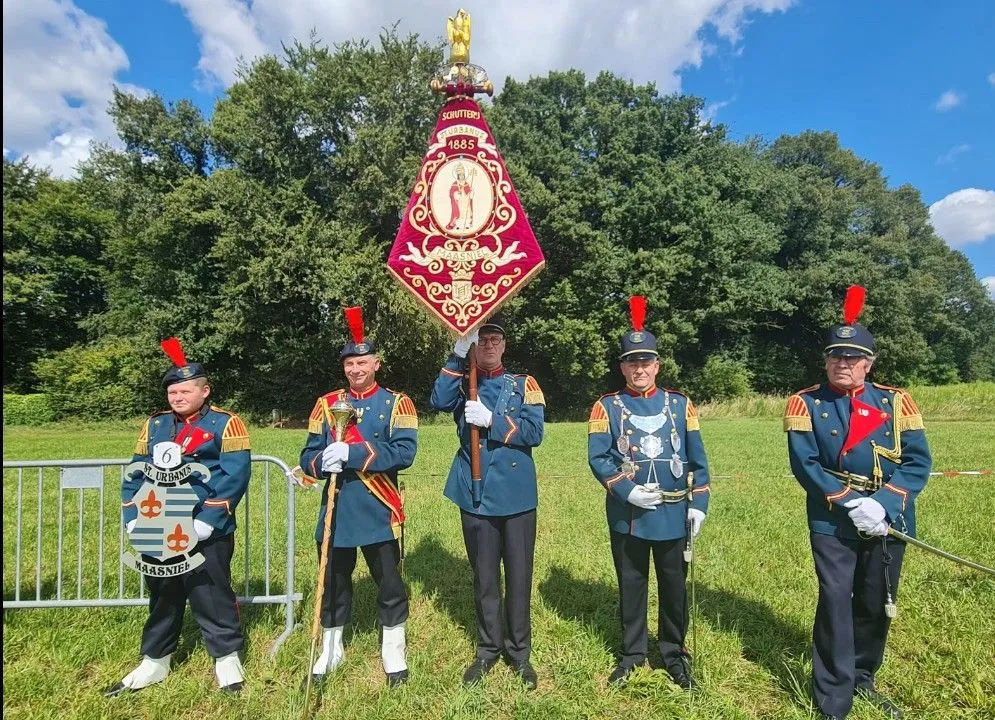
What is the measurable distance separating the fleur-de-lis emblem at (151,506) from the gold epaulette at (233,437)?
457 millimetres

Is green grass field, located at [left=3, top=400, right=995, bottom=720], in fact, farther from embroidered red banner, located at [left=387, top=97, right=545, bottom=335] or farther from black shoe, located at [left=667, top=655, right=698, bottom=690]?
embroidered red banner, located at [left=387, top=97, right=545, bottom=335]

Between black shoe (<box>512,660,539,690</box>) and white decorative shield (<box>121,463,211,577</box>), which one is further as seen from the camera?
black shoe (<box>512,660,539,690</box>)

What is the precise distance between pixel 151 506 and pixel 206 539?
0.37 metres

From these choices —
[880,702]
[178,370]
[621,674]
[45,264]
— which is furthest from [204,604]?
[45,264]

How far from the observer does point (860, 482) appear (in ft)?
11.5

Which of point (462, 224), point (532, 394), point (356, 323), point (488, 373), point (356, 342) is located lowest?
point (532, 394)

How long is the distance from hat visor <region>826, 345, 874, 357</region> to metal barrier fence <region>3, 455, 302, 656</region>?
371 centimetres

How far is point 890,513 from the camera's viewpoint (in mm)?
3379

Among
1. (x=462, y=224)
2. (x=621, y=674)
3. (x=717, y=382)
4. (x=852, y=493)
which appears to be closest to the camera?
(x=852, y=493)

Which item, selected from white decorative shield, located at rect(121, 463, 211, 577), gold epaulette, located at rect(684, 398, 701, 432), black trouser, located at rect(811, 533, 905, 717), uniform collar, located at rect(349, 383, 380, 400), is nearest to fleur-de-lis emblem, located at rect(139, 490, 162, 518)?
white decorative shield, located at rect(121, 463, 211, 577)

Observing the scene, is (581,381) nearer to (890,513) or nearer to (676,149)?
(676,149)

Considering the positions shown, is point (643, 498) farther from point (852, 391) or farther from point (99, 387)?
point (99, 387)

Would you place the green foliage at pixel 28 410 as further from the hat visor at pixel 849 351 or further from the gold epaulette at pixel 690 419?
the hat visor at pixel 849 351

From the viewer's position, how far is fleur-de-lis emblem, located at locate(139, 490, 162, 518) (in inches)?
147
